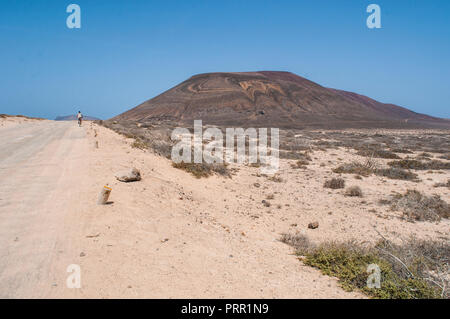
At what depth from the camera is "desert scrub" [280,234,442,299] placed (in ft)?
12.7

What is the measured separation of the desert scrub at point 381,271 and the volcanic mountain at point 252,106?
62.9 metres

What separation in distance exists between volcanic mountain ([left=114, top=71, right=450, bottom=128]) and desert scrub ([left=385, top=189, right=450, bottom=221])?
187ft

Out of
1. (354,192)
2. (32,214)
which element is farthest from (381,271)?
(354,192)

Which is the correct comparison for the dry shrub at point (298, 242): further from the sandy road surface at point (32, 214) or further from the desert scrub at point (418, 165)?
the desert scrub at point (418, 165)

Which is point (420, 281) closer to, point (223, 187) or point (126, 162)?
point (223, 187)

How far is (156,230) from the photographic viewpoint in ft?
17.5

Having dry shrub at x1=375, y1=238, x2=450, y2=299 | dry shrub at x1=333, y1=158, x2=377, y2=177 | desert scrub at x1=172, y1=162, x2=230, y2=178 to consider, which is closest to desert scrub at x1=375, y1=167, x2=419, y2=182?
dry shrub at x1=333, y1=158, x2=377, y2=177

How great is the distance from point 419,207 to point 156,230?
8186 millimetres

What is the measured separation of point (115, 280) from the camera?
3639 mm

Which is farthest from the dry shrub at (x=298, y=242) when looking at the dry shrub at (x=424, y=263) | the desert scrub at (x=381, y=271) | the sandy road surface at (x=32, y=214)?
the sandy road surface at (x=32, y=214)

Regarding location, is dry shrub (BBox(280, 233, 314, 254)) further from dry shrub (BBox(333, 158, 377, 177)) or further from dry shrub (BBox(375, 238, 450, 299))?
dry shrub (BBox(333, 158, 377, 177))

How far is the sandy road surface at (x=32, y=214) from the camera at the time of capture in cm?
348

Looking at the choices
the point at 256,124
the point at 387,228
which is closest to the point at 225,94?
the point at 256,124

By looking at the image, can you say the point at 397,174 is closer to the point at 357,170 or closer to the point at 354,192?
the point at 357,170
